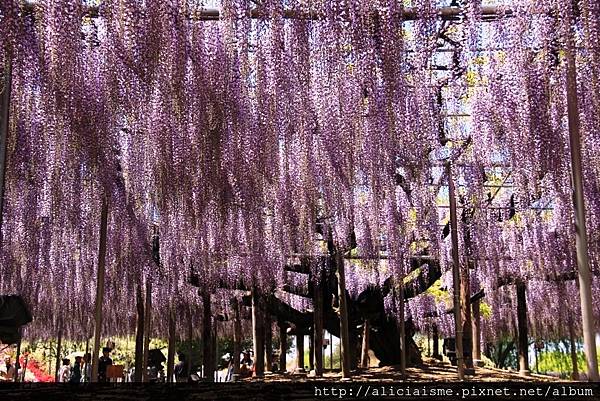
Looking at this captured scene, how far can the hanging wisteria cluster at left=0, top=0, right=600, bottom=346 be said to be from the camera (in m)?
5.85

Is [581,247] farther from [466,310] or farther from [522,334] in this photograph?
[522,334]

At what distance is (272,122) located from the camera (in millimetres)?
7285

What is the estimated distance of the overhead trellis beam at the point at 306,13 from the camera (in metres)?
5.74

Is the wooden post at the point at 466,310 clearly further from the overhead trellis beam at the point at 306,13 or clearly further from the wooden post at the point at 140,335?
the overhead trellis beam at the point at 306,13

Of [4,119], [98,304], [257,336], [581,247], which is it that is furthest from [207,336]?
[581,247]

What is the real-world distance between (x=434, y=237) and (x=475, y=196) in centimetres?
159

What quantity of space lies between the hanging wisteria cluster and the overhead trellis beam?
0.09 ft

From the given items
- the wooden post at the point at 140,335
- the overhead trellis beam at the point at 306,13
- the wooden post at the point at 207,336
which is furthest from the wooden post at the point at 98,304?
the wooden post at the point at 207,336

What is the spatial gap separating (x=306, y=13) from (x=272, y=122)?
1610 millimetres

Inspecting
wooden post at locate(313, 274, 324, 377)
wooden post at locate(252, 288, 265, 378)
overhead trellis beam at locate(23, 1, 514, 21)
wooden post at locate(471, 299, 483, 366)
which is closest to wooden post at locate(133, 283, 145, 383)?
wooden post at locate(252, 288, 265, 378)

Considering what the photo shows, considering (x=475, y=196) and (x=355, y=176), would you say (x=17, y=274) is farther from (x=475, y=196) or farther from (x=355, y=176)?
(x=475, y=196)

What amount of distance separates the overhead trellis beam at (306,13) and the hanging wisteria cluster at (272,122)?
0.09 feet

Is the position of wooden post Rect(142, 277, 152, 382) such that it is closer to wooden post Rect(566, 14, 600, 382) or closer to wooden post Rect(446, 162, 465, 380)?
wooden post Rect(446, 162, 465, 380)

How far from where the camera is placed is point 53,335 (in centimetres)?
2150
